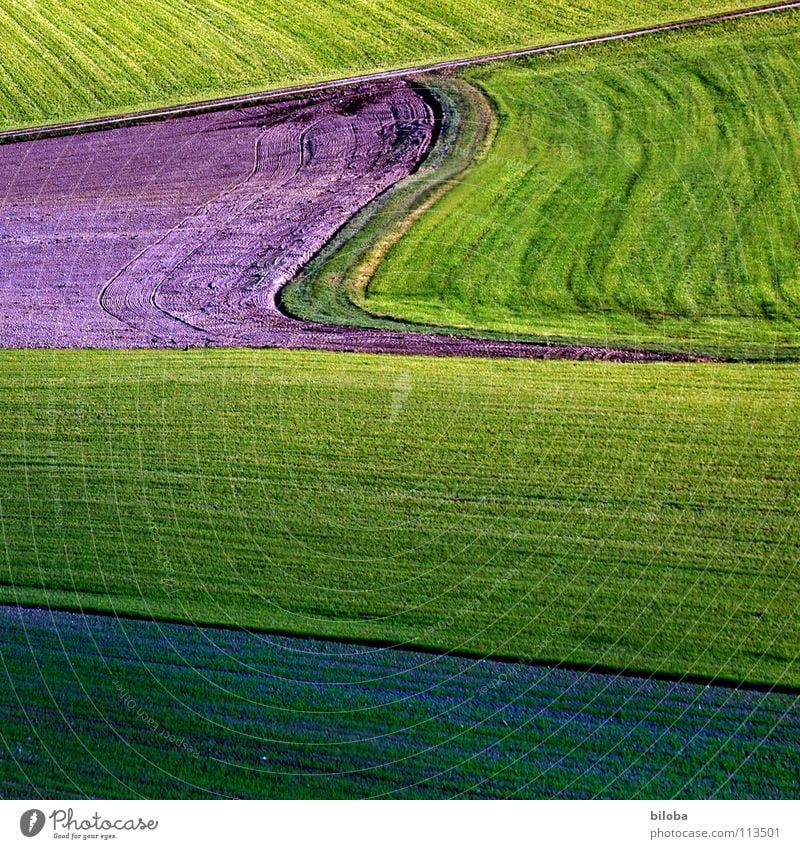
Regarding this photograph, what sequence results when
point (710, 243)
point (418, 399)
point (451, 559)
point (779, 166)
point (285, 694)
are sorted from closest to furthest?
point (285, 694)
point (451, 559)
point (418, 399)
point (710, 243)
point (779, 166)

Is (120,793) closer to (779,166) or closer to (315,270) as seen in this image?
(315,270)

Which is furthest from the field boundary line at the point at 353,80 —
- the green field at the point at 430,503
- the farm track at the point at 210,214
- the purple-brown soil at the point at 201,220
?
the green field at the point at 430,503

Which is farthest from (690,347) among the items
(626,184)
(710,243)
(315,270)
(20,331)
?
(20,331)

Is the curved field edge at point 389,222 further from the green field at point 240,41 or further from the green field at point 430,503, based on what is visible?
the green field at point 240,41

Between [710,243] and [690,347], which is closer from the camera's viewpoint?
[690,347]

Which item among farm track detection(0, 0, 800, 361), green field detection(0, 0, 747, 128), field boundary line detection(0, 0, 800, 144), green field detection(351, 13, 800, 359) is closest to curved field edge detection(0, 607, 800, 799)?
farm track detection(0, 0, 800, 361)

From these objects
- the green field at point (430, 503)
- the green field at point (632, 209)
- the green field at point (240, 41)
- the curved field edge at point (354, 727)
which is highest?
the green field at point (240, 41)
